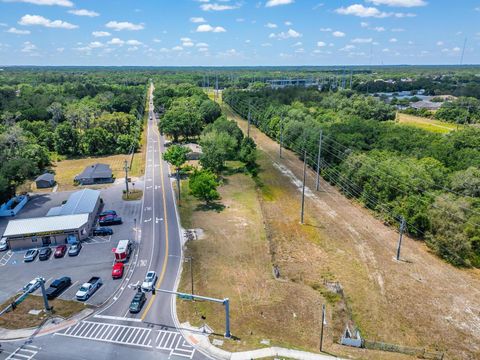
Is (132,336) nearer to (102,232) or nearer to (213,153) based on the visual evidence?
(102,232)

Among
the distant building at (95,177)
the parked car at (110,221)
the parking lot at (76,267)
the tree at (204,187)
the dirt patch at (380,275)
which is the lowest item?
the dirt patch at (380,275)

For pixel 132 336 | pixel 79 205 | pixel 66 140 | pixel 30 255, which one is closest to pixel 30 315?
pixel 132 336

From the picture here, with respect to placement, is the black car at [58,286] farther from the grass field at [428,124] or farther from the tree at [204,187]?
the grass field at [428,124]

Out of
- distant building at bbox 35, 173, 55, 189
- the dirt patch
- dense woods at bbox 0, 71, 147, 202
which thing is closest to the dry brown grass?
the dirt patch

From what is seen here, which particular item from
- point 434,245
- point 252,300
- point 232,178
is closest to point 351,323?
point 252,300

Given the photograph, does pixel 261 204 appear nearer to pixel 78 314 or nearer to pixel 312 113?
pixel 78 314

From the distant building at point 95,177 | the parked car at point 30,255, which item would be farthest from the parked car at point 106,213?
the distant building at point 95,177
